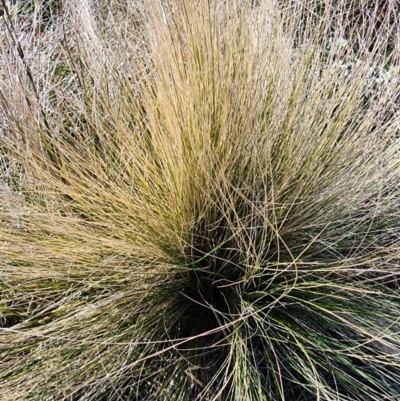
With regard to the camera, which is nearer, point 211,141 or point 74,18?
point 211,141

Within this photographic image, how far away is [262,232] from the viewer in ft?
3.90

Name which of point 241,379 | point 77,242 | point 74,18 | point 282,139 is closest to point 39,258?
point 77,242

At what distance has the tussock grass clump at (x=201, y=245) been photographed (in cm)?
112

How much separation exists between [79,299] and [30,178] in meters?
0.28

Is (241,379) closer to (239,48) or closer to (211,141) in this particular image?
(211,141)

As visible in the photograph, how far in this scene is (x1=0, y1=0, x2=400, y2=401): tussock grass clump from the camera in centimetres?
112

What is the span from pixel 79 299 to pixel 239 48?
0.65 m

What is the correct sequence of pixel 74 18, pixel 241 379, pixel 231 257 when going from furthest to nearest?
pixel 74 18, pixel 231 257, pixel 241 379

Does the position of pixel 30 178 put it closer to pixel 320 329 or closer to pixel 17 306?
pixel 17 306

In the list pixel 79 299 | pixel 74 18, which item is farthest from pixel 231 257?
pixel 74 18

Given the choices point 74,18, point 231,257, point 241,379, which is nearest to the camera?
point 241,379

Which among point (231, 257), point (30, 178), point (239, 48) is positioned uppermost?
point (239, 48)

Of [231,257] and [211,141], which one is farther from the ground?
[211,141]

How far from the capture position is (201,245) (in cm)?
120
